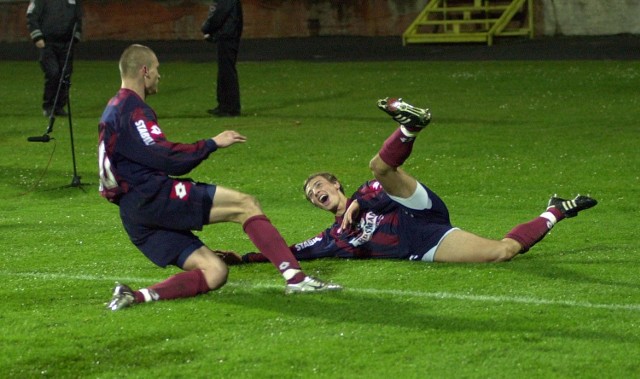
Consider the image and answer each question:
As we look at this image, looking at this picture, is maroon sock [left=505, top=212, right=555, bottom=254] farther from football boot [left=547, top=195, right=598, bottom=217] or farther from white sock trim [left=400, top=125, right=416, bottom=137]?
white sock trim [left=400, top=125, right=416, bottom=137]

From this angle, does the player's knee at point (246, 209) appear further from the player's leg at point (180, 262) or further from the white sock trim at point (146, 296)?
the white sock trim at point (146, 296)

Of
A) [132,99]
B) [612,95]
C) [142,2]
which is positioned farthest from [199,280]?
[142,2]

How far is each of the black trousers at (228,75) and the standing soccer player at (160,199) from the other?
11921 mm

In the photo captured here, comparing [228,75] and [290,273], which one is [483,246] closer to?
[290,273]

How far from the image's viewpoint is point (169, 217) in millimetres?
7984

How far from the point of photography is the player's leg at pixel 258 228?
26.2 feet

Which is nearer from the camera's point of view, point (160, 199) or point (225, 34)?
point (160, 199)

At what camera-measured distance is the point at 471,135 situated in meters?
17.9

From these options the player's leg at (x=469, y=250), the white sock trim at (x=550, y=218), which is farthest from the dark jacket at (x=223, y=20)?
the player's leg at (x=469, y=250)

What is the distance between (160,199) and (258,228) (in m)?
0.64

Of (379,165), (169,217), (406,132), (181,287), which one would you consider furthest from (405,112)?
(181,287)

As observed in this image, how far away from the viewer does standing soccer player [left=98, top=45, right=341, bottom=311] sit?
788 cm

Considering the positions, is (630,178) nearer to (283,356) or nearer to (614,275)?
(614,275)

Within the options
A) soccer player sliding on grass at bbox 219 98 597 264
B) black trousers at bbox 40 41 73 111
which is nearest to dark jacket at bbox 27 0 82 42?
black trousers at bbox 40 41 73 111
